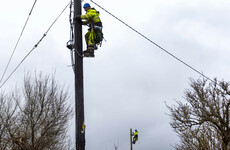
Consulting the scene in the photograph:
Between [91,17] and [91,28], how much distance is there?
23 cm

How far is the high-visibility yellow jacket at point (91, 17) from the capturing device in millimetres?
5464

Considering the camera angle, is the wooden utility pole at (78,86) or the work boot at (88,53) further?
the work boot at (88,53)

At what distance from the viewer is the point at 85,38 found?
584 centimetres

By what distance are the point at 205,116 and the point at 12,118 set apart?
1088cm

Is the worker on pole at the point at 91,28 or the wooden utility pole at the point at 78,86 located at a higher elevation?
the worker on pole at the point at 91,28

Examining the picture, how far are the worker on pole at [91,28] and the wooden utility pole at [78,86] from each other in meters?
0.14

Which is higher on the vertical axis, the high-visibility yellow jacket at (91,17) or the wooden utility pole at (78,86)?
the high-visibility yellow jacket at (91,17)

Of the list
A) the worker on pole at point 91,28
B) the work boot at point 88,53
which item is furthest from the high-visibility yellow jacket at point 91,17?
the work boot at point 88,53

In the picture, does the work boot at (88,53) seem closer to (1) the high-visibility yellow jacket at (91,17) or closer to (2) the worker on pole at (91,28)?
(2) the worker on pole at (91,28)

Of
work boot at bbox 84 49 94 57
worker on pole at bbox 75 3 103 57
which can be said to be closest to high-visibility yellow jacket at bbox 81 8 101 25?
worker on pole at bbox 75 3 103 57

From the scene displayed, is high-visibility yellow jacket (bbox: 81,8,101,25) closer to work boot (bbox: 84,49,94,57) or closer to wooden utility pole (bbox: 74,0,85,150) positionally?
wooden utility pole (bbox: 74,0,85,150)

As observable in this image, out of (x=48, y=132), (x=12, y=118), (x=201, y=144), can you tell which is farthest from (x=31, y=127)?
(x=201, y=144)

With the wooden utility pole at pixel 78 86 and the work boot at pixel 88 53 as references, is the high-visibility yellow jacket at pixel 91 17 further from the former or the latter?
the work boot at pixel 88 53

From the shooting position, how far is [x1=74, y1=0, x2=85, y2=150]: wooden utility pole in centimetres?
488
